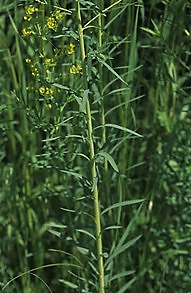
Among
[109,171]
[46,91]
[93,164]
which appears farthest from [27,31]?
[109,171]

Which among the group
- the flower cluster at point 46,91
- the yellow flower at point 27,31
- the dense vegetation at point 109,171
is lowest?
the dense vegetation at point 109,171

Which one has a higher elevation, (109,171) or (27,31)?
(27,31)

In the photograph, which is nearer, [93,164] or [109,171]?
[93,164]

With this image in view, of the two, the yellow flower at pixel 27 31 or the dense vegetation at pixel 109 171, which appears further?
the dense vegetation at pixel 109 171

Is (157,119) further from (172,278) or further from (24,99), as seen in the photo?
(24,99)

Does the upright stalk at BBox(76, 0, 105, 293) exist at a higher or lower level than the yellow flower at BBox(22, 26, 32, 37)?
lower

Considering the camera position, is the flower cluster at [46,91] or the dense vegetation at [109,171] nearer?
the flower cluster at [46,91]

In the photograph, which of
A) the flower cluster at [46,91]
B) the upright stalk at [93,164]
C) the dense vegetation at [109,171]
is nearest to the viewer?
the upright stalk at [93,164]

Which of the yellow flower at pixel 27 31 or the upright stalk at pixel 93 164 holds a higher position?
the yellow flower at pixel 27 31

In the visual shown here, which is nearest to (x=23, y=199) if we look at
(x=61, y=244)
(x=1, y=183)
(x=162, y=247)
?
(x=1, y=183)

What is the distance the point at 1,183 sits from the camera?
1598 millimetres

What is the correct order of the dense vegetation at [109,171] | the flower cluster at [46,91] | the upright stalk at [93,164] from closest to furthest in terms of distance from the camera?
1. the upright stalk at [93,164]
2. the flower cluster at [46,91]
3. the dense vegetation at [109,171]

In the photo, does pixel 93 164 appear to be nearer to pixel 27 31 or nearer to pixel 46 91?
pixel 46 91

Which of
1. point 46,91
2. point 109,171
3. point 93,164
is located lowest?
point 109,171
